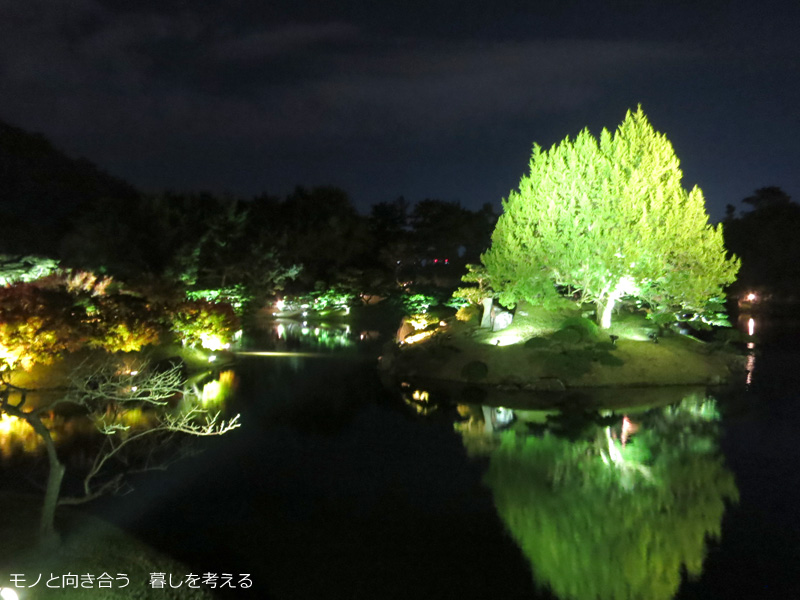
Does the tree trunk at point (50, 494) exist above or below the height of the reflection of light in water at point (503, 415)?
above

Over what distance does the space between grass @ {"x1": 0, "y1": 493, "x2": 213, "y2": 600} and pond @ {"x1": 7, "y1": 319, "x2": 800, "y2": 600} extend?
548mm

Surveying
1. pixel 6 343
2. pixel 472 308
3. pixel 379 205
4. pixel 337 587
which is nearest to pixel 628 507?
pixel 337 587

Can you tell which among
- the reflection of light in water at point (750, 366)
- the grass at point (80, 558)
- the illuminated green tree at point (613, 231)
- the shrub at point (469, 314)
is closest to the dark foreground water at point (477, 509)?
the grass at point (80, 558)

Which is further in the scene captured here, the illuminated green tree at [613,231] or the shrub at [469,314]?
the shrub at [469,314]

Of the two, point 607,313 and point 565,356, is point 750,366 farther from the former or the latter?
point 565,356

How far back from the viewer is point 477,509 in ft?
33.4

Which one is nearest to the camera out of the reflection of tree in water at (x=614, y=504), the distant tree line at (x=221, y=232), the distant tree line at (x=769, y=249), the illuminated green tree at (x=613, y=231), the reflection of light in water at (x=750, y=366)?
the reflection of tree in water at (x=614, y=504)

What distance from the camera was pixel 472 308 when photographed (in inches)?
1146

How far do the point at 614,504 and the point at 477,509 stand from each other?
220 centimetres

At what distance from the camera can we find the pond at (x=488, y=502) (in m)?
8.00

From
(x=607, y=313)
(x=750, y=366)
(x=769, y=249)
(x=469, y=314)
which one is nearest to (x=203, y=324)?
(x=469, y=314)

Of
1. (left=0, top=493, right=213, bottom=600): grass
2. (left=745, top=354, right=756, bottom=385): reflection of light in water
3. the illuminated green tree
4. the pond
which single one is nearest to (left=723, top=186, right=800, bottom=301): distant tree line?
(left=745, top=354, right=756, bottom=385): reflection of light in water

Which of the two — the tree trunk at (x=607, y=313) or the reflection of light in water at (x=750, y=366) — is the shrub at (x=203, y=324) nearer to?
the tree trunk at (x=607, y=313)

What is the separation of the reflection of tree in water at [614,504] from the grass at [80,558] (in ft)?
14.7
